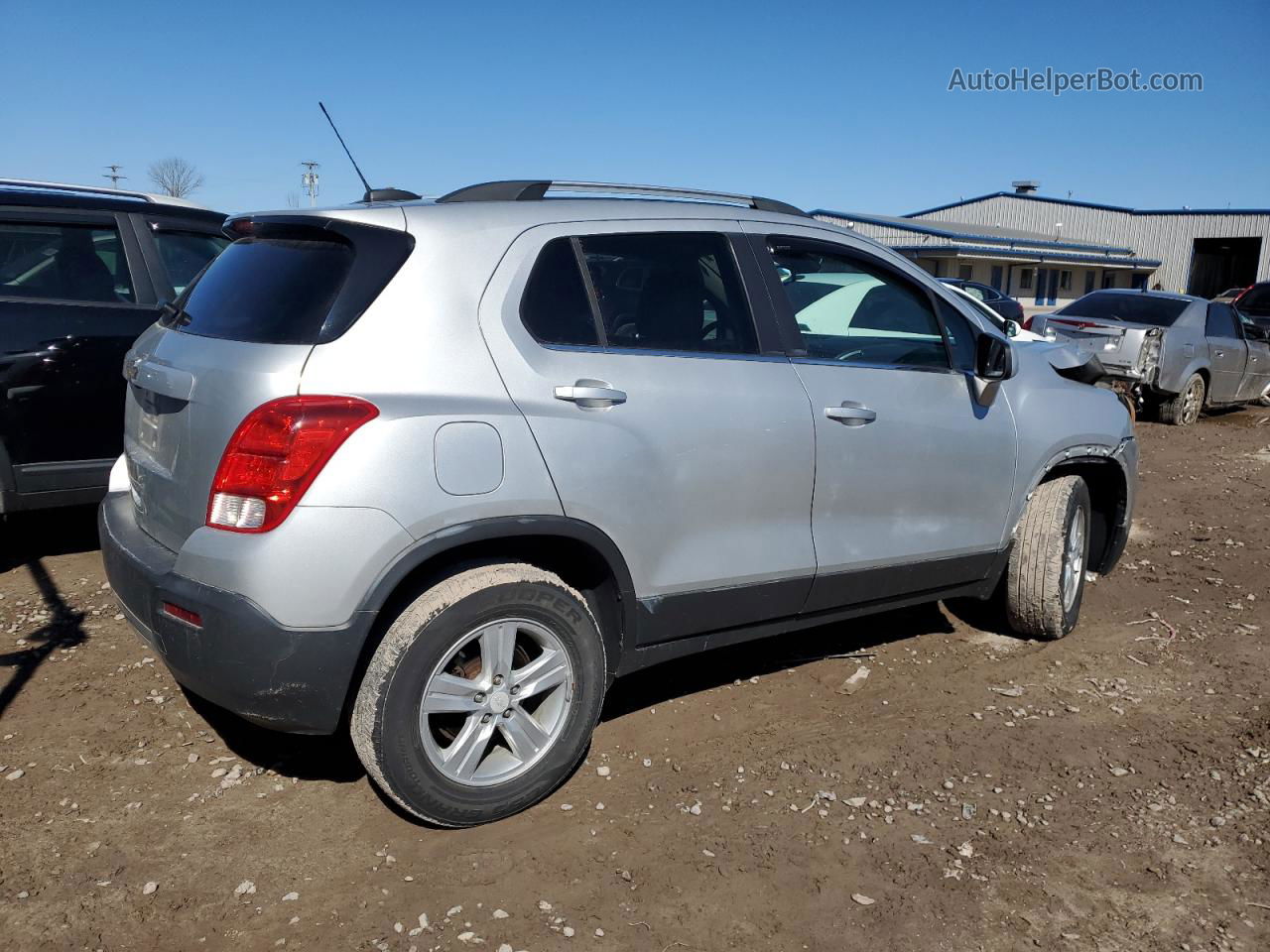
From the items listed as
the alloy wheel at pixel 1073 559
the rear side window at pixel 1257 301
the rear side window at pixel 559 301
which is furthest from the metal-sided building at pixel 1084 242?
the rear side window at pixel 559 301

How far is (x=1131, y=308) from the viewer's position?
12680 mm

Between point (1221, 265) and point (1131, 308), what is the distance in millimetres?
51625

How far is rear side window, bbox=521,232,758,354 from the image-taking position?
3.22m

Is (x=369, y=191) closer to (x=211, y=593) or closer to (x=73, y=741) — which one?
(x=211, y=593)

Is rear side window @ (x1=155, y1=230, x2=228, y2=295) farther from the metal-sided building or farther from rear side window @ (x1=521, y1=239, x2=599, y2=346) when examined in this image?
the metal-sided building

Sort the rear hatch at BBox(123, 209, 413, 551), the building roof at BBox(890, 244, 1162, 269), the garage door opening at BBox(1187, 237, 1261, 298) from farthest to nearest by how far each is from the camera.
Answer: the garage door opening at BBox(1187, 237, 1261, 298) < the building roof at BBox(890, 244, 1162, 269) < the rear hatch at BBox(123, 209, 413, 551)

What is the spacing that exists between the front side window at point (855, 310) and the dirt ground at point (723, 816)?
1.43 m

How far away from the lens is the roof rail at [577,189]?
3352 mm

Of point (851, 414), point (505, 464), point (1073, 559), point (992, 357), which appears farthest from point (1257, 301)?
point (505, 464)

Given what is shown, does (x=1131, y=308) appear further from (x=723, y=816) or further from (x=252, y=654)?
(x=252, y=654)

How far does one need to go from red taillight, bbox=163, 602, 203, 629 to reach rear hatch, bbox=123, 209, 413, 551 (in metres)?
0.20

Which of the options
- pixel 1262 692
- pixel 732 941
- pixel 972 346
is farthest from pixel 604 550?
pixel 1262 692

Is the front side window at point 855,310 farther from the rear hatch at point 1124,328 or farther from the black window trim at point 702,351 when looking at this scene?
the rear hatch at point 1124,328

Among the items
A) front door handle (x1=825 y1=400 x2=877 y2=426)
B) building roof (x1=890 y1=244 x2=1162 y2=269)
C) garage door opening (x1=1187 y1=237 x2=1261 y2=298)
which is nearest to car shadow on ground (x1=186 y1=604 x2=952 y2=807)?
front door handle (x1=825 y1=400 x2=877 y2=426)
